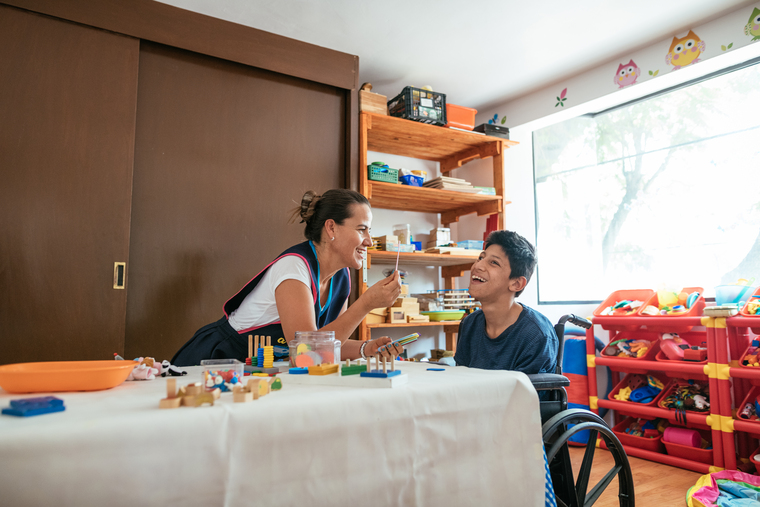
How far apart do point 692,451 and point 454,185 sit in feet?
7.10

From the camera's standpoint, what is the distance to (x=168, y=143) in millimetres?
2576

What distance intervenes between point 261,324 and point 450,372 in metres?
0.82

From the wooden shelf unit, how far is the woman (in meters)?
1.22

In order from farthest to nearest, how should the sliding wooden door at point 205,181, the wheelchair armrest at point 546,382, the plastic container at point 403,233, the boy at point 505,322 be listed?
the plastic container at point 403,233 → the sliding wooden door at point 205,181 → the boy at point 505,322 → the wheelchair armrest at point 546,382

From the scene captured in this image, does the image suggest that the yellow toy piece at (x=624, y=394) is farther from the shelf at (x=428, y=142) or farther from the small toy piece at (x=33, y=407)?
the small toy piece at (x=33, y=407)

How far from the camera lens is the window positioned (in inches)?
120

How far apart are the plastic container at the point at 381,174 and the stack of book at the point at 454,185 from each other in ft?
1.20

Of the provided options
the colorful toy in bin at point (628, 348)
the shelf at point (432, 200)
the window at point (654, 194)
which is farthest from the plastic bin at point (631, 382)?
the shelf at point (432, 200)

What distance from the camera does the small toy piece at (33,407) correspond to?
25.0 inches

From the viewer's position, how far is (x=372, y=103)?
3205 mm

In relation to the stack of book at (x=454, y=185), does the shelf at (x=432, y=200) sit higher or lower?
lower

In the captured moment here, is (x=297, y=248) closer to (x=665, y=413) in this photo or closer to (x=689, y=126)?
(x=665, y=413)

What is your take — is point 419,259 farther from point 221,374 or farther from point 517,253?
point 221,374

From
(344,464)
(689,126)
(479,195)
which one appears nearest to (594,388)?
(479,195)
